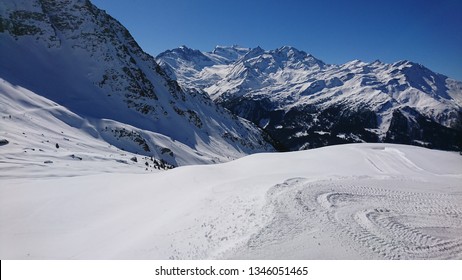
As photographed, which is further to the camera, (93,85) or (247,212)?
(93,85)

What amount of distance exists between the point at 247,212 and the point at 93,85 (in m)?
81.2

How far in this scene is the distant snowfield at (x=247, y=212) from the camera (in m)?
10.6

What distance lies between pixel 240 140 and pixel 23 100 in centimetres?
8140

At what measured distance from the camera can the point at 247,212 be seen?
13.0 m

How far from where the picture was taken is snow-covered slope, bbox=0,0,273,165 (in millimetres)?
65438

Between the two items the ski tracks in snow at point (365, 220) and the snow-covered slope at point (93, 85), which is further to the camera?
the snow-covered slope at point (93, 85)

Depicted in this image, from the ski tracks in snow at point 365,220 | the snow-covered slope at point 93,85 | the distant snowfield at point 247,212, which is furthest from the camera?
the snow-covered slope at point 93,85

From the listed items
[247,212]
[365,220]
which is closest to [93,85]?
[247,212]

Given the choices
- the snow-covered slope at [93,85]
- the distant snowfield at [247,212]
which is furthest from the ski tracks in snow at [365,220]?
the snow-covered slope at [93,85]

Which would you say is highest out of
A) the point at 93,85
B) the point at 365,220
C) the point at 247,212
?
the point at 93,85

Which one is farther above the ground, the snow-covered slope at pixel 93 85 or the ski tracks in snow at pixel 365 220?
the snow-covered slope at pixel 93 85

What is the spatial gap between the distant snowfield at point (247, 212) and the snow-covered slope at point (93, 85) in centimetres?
3635

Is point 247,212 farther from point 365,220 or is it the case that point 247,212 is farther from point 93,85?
point 93,85

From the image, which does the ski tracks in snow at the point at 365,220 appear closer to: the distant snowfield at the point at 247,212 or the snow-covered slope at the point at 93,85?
the distant snowfield at the point at 247,212
